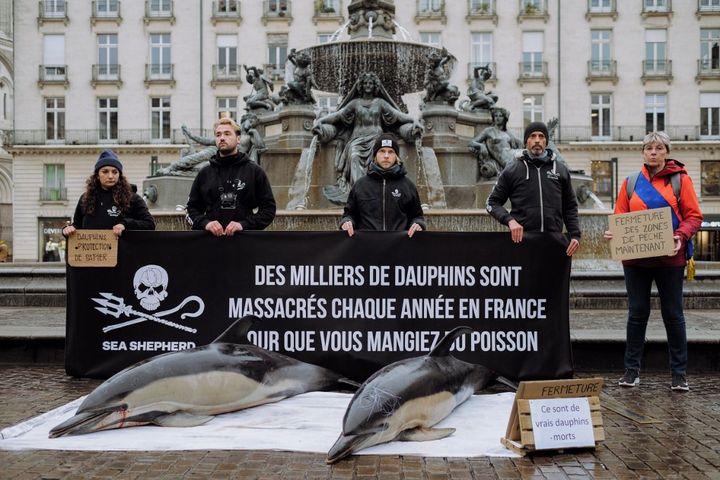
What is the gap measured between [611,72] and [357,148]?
3799cm

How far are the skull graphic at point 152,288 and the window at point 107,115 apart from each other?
46.8m

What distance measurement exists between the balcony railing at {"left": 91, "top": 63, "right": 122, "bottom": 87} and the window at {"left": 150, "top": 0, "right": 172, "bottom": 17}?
4102 millimetres

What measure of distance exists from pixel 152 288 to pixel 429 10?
45.4 metres

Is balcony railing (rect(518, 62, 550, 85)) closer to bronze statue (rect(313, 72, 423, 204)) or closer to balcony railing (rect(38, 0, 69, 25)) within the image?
balcony railing (rect(38, 0, 69, 25))

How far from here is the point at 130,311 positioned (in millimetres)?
6879

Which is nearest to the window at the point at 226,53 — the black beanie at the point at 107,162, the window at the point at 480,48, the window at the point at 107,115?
the window at the point at 107,115

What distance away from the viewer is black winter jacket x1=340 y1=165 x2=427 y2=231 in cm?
695

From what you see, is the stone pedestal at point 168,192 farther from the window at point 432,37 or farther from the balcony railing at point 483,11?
the balcony railing at point 483,11

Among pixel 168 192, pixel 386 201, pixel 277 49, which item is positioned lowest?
pixel 386 201

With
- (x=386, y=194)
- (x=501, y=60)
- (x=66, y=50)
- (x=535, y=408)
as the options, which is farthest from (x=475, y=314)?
(x=66, y=50)

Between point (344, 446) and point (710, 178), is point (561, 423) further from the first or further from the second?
point (710, 178)

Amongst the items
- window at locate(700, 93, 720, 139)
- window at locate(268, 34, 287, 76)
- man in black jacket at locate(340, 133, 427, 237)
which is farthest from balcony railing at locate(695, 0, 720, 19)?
man in black jacket at locate(340, 133, 427, 237)

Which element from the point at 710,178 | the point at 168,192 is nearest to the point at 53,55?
the point at 168,192

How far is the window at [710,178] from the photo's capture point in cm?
4822
